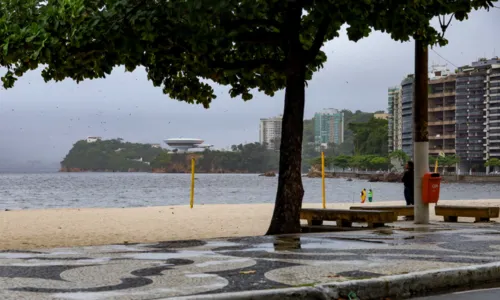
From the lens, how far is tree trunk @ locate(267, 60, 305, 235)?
16344 mm

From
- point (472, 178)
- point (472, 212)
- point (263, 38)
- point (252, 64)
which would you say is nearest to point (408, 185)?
point (472, 212)

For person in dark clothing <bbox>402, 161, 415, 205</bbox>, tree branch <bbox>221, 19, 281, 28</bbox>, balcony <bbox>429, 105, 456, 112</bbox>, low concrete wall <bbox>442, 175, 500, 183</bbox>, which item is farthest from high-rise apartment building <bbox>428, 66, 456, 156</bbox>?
tree branch <bbox>221, 19, 281, 28</bbox>

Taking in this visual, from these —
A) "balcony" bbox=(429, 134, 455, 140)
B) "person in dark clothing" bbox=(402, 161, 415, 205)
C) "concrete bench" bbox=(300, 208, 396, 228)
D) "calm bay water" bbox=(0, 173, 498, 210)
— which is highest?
"balcony" bbox=(429, 134, 455, 140)

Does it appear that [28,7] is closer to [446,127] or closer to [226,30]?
[226,30]

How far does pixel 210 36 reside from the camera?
49.0ft

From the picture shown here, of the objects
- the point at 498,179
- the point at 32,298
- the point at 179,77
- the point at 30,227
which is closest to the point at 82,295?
the point at 32,298

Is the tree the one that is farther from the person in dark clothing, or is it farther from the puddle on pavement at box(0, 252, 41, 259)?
the person in dark clothing

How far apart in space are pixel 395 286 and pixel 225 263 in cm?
256

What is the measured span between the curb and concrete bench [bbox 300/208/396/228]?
22.0 feet

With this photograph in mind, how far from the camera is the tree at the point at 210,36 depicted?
558 inches

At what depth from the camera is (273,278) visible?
Result: 880 centimetres

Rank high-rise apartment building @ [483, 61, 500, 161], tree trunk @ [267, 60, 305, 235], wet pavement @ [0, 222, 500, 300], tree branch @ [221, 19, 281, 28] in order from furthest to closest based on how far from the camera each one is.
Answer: high-rise apartment building @ [483, 61, 500, 161], tree trunk @ [267, 60, 305, 235], tree branch @ [221, 19, 281, 28], wet pavement @ [0, 222, 500, 300]

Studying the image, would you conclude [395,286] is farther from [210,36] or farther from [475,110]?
[475,110]

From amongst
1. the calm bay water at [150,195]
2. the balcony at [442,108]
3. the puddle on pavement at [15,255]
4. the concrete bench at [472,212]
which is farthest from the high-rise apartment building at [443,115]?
the puddle on pavement at [15,255]
